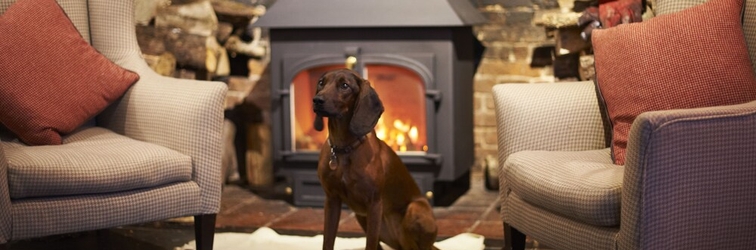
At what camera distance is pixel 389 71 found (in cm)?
409

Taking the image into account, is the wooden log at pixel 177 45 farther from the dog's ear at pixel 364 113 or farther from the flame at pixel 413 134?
the dog's ear at pixel 364 113

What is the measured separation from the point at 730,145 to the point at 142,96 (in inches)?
71.7

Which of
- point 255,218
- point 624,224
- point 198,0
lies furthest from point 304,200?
point 624,224

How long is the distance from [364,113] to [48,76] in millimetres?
1055

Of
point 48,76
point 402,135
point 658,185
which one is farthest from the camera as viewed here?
point 402,135

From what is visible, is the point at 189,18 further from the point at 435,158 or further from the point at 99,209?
the point at 99,209

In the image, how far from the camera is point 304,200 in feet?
13.9

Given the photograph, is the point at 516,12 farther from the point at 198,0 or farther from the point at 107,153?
the point at 107,153

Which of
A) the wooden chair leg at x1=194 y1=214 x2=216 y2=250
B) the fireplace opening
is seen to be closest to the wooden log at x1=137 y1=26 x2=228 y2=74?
the fireplace opening

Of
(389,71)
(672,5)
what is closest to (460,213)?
(389,71)

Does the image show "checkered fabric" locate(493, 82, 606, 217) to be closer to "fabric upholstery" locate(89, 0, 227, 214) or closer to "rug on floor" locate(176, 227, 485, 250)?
"rug on floor" locate(176, 227, 485, 250)

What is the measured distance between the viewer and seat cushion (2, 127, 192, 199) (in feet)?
8.86

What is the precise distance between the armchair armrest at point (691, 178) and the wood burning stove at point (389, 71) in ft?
5.67

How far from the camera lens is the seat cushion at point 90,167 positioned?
2701mm
